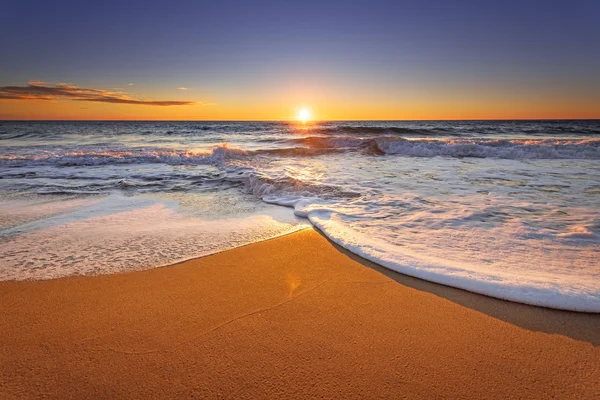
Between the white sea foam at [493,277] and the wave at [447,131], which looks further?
the wave at [447,131]

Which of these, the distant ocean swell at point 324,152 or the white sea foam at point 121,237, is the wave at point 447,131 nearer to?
the distant ocean swell at point 324,152

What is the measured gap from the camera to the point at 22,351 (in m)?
1.77

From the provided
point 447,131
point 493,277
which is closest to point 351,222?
point 493,277

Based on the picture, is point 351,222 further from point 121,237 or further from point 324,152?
point 324,152

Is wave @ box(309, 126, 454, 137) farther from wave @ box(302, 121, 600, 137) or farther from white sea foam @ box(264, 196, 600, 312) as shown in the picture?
white sea foam @ box(264, 196, 600, 312)

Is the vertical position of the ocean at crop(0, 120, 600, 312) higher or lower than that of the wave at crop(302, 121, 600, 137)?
lower

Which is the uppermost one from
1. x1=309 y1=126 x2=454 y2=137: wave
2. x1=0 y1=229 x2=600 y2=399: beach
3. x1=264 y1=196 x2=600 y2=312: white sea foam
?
x1=309 y1=126 x2=454 y2=137: wave

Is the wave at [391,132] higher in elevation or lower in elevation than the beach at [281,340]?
higher

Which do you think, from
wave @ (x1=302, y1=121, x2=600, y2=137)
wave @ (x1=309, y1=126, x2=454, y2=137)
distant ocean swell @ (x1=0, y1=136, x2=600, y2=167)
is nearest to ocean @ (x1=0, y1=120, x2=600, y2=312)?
distant ocean swell @ (x1=0, y1=136, x2=600, y2=167)

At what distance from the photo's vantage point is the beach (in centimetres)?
154

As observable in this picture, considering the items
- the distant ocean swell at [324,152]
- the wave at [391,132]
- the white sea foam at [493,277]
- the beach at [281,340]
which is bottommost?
the beach at [281,340]

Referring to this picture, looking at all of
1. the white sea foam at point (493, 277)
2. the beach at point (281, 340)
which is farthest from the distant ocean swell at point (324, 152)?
the beach at point (281, 340)

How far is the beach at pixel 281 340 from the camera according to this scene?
5.06 feet

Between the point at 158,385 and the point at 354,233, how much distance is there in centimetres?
255
